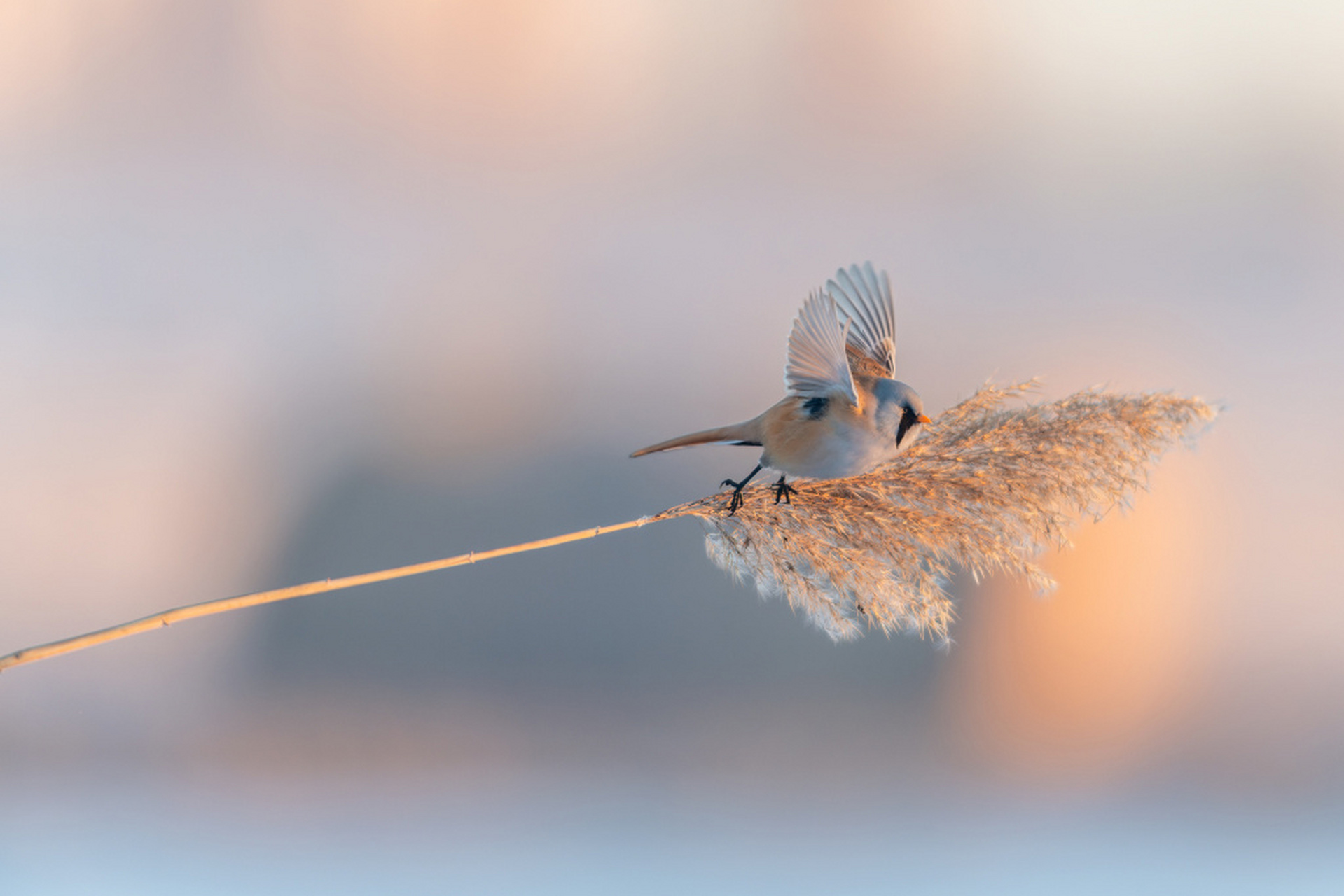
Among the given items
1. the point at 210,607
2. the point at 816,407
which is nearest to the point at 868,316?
the point at 816,407

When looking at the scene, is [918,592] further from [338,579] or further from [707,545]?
[338,579]

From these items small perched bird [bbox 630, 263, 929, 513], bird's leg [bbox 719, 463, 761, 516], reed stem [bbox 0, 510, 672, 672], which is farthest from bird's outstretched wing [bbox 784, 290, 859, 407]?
reed stem [bbox 0, 510, 672, 672]

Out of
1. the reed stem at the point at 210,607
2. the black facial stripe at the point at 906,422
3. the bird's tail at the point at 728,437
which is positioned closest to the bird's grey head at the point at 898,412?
the black facial stripe at the point at 906,422

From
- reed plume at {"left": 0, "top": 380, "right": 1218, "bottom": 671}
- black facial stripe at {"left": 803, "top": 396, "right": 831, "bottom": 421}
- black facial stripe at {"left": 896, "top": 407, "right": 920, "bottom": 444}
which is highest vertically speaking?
black facial stripe at {"left": 803, "top": 396, "right": 831, "bottom": 421}

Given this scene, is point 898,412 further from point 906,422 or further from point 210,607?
point 210,607

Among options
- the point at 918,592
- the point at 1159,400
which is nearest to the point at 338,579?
the point at 918,592

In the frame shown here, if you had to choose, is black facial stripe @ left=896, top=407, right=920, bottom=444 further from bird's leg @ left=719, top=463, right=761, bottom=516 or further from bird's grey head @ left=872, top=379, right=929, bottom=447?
bird's leg @ left=719, top=463, right=761, bottom=516

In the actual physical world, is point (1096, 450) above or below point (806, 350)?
below
